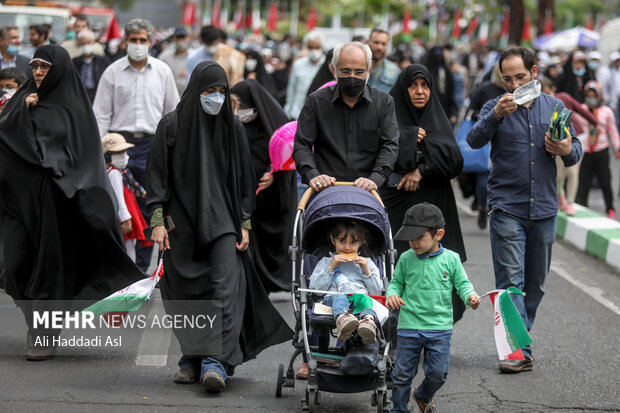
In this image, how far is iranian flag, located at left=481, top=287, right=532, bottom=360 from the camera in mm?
5594

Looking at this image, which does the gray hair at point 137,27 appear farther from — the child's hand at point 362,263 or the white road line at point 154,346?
the child's hand at point 362,263

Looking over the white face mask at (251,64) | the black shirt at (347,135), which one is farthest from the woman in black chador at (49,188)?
the white face mask at (251,64)

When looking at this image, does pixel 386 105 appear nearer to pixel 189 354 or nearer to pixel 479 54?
pixel 189 354

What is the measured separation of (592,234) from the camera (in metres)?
11.8

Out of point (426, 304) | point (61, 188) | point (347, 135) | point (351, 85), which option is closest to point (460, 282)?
point (426, 304)

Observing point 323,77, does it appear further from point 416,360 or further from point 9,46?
point 9,46

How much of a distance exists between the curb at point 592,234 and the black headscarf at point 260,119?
409 centimetres

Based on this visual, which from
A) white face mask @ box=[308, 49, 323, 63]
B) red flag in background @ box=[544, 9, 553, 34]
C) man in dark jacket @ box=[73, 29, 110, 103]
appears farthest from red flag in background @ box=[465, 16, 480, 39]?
man in dark jacket @ box=[73, 29, 110, 103]

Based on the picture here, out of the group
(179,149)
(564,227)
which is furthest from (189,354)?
(564,227)

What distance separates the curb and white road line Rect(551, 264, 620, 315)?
55cm

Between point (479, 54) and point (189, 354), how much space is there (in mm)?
28644

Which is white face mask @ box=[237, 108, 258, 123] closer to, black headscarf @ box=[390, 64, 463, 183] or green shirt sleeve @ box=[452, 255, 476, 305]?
black headscarf @ box=[390, 64, 463, 183]

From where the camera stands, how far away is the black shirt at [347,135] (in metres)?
6.59

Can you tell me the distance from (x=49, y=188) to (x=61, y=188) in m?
0.08
